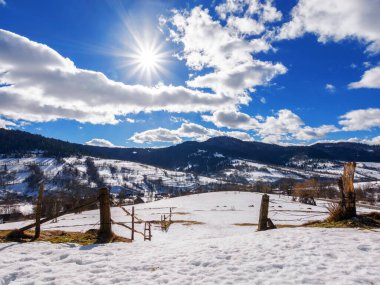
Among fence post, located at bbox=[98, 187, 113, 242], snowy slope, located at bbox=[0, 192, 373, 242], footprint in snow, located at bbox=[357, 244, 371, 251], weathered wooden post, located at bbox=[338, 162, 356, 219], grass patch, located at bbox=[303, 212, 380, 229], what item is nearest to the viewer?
footprint in snow, located at bbox=[357, 244, 371, 251]

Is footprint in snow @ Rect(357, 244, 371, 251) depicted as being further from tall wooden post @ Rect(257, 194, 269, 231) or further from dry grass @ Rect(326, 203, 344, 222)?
tall wooden post @ Rect(257, 194, 269, 231)

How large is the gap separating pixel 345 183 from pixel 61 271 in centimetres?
1379

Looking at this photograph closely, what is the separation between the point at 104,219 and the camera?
625 inches

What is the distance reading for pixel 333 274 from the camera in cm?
860

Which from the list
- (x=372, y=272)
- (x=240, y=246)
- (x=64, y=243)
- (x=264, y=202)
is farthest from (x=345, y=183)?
(x=64, y=243)

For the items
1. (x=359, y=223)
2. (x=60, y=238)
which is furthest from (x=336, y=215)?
(x=60, y=238)

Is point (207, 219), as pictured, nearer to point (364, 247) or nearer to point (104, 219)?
point (104, 219)

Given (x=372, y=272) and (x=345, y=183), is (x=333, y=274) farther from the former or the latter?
(x=345, y=183)

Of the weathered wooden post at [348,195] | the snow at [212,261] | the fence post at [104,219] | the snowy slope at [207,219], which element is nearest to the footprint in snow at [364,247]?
the snow at [212,261]

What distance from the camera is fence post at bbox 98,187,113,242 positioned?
15.5 meters

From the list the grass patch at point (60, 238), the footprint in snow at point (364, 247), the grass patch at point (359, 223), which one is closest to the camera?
the footprint in snow at point (364, 247)

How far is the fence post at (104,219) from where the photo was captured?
15477 millimetres

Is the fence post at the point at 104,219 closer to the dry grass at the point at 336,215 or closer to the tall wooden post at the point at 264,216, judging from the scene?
the tall wooden post at the point at 264,216

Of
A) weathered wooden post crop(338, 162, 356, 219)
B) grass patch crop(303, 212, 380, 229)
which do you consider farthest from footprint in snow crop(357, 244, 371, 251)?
weathered wooden post crop(338, 162, 356, 219)
